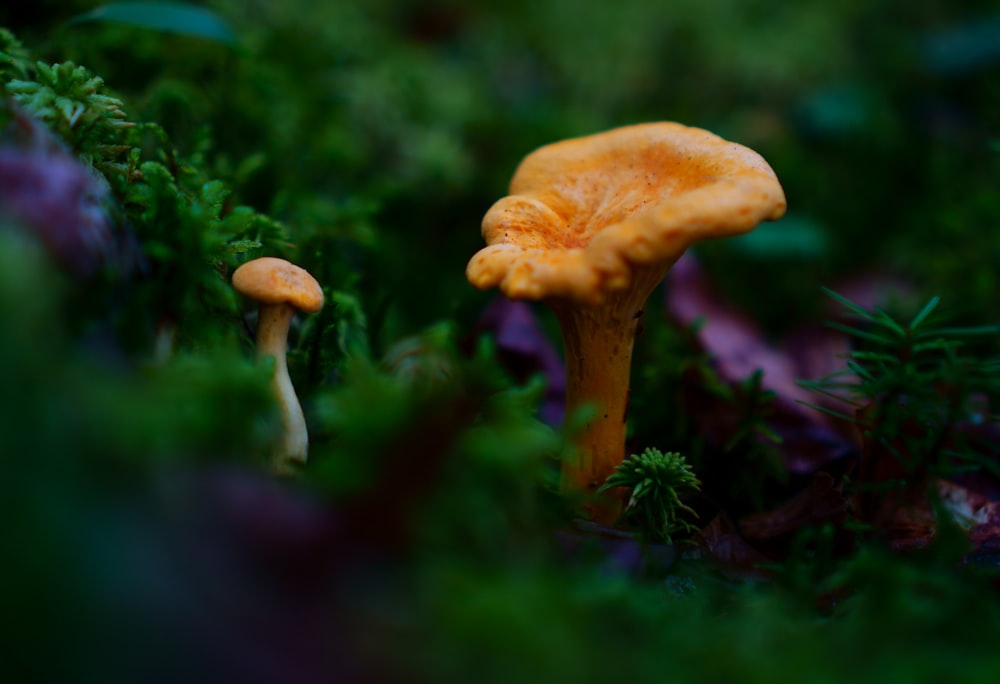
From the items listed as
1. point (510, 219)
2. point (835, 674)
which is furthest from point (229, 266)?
point (835, 674)

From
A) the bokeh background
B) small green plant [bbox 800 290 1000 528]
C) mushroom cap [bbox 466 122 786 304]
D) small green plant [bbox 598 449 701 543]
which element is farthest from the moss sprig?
small green plant [bbox 800 290 1000 528]

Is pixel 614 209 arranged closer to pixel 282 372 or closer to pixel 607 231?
pixel 607 231

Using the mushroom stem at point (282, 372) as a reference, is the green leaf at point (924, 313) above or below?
above

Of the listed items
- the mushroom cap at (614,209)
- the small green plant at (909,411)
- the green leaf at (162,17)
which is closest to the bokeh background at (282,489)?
the green leaf at (162,17)

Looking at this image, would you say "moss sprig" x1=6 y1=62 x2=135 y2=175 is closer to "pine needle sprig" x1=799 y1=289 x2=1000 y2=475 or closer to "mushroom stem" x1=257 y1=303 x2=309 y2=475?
"mushroom stem" x1=257 y1=303 x2=309 y2=475

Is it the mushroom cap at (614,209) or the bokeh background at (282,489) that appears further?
the mushroom cap at (614,209)

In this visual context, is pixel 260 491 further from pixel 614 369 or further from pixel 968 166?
pixel 968 166

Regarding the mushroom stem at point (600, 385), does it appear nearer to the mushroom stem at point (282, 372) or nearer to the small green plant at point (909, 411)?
the small green plant at point (909, 411)
